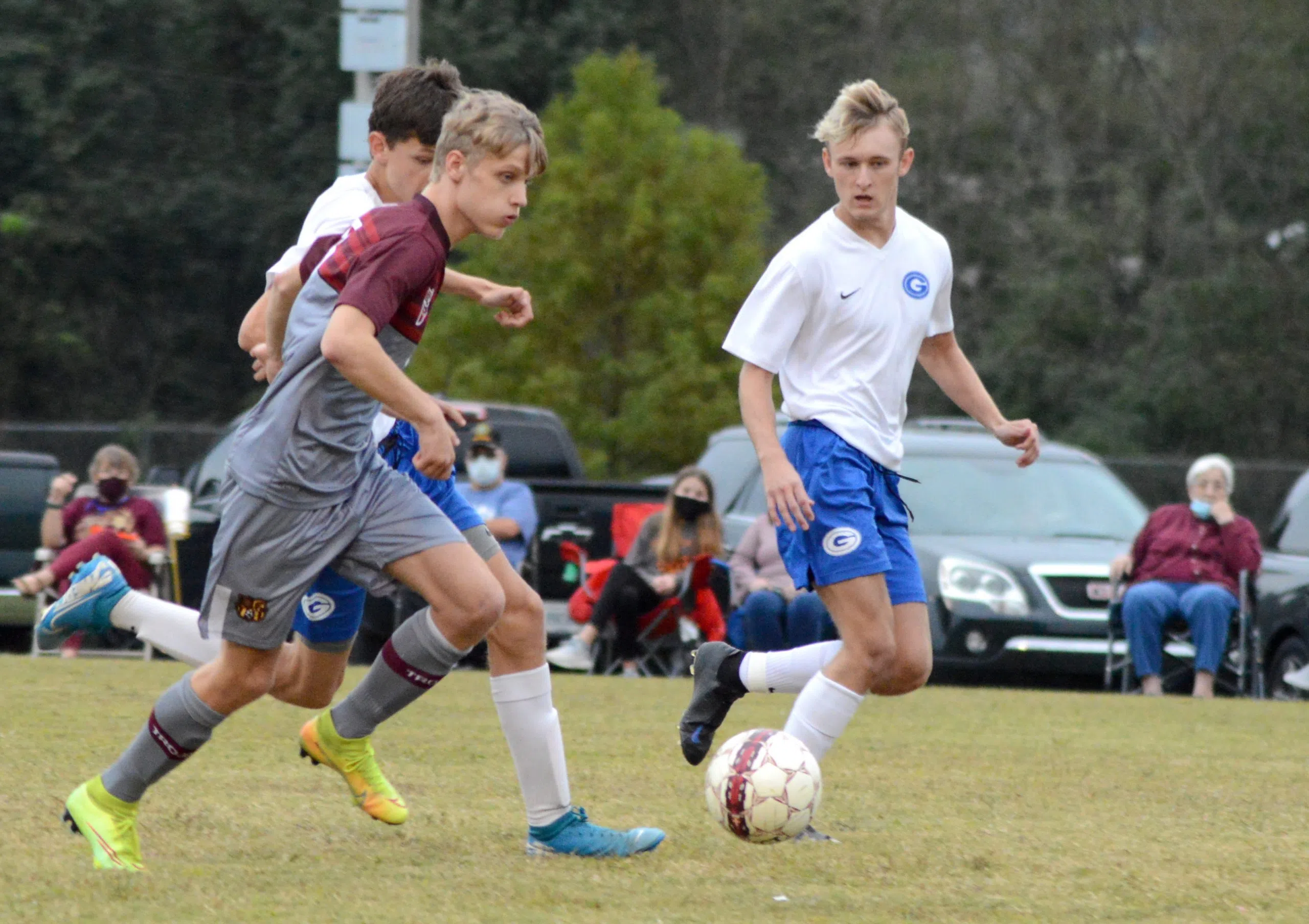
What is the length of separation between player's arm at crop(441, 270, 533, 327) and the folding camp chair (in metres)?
7.58

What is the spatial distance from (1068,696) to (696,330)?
1288 cm

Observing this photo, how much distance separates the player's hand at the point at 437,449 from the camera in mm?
4473

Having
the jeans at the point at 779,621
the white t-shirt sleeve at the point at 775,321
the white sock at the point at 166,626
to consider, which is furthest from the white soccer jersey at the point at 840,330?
the jeans at the point at 779,621

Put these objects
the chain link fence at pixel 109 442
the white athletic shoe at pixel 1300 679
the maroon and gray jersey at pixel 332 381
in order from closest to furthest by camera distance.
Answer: the maroon and gray jersey at pixel 332 381, the white athletic shoe at pixel 1300 679, the chain link fence at pixel 109 442

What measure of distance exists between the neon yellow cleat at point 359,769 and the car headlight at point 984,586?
6902 mm

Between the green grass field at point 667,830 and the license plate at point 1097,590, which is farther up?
the green grass field at point 667,830

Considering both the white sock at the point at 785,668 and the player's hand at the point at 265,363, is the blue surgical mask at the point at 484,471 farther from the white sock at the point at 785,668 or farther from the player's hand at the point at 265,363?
the player's hand at the point at 265,363

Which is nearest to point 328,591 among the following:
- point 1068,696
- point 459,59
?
point 1068,696

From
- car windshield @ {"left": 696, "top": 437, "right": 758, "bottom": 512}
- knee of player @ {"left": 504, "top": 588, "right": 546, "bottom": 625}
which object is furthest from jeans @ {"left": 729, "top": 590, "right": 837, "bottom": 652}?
knee of player @ {"left": 504, "top": 588, "right": 546, "bottom": 625}

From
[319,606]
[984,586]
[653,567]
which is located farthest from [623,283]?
[319,606]

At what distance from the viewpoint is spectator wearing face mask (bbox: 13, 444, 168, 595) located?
13.0 meters

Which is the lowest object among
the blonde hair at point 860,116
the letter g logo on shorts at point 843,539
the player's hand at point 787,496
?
the letter g logo on shorts at point 843,539

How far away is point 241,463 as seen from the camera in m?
4.68

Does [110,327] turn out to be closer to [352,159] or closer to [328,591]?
[352,159]
